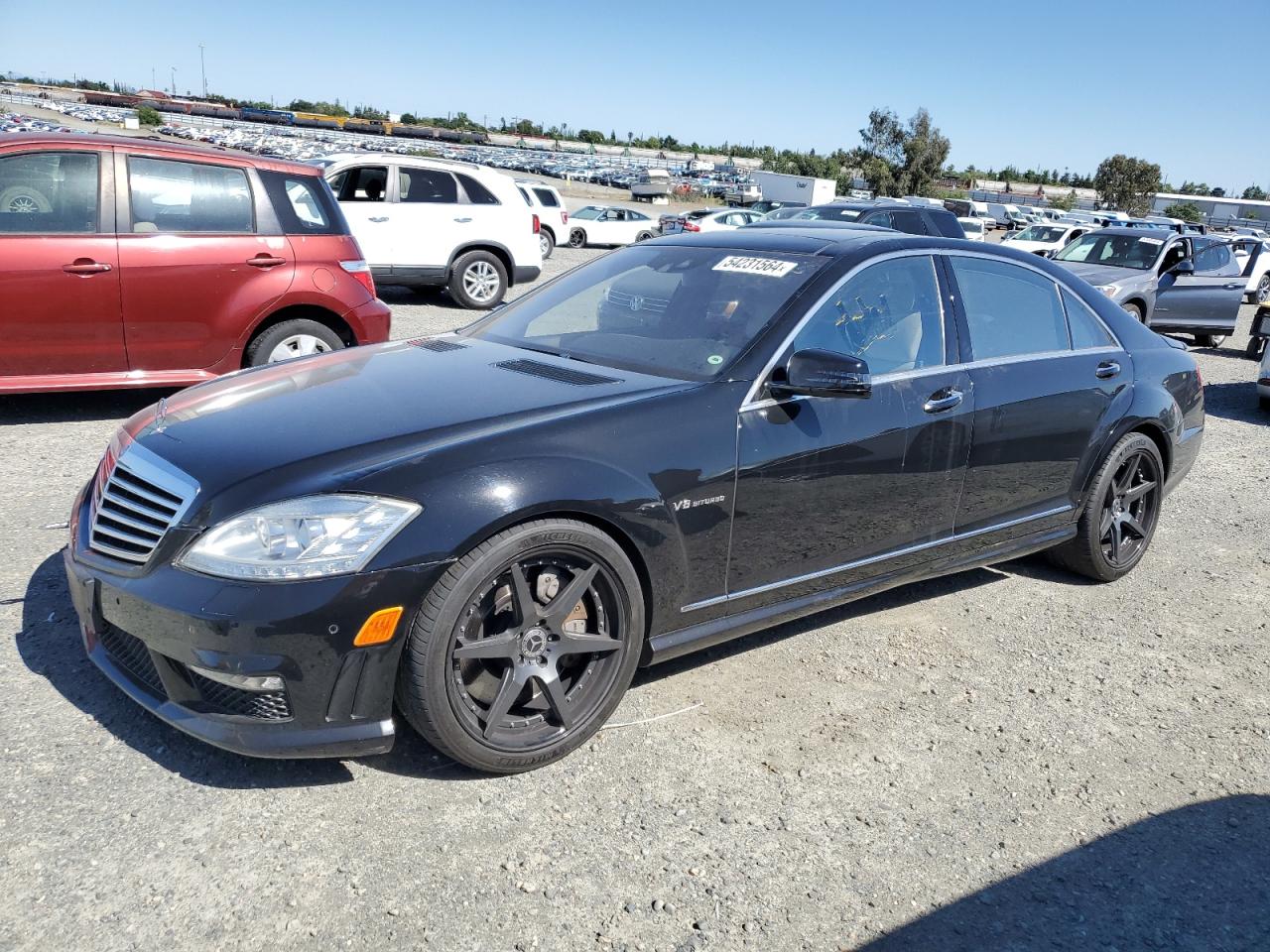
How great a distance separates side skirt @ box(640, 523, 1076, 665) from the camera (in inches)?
134

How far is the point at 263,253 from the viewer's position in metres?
6.72

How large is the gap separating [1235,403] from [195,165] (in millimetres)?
10135

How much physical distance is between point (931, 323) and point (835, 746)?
175cm

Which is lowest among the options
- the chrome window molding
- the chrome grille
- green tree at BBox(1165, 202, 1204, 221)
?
the chrome window molding

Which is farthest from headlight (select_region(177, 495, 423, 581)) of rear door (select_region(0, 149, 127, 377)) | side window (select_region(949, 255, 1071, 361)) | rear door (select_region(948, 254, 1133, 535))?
rear door (select_region(0, 149, 127, 377))

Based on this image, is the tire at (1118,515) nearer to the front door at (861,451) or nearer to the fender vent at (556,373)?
the front door at (861,451)

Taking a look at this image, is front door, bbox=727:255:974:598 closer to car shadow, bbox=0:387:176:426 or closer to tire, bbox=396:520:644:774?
tire, bbox=396:520:644:774

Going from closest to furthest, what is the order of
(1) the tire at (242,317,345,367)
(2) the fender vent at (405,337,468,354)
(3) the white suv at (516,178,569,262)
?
(2) the fender vent at (405,337,468,354) < (1) the tire at (242,317,345,367) < (3) the white suv at (516,178,569,262)

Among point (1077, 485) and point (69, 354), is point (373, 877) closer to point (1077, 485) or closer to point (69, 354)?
point (1077, 485)

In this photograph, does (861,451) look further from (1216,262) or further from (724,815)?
(1216,262)

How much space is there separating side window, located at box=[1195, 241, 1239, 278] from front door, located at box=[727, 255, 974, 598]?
11.8 meters

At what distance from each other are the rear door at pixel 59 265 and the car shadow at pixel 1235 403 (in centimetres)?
900

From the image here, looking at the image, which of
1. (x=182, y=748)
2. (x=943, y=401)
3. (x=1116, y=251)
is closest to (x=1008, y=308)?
(x=943, y=401)

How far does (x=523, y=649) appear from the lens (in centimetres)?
301
